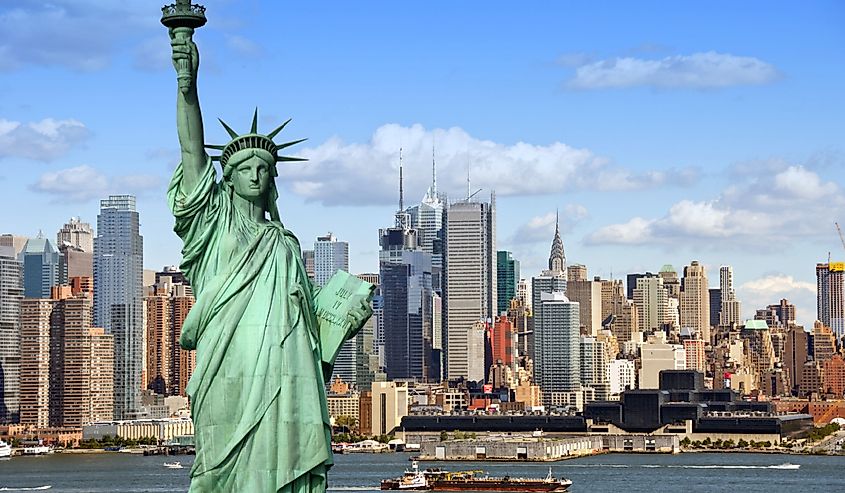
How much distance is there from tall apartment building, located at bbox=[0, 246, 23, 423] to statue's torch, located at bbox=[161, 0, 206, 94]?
123 meters

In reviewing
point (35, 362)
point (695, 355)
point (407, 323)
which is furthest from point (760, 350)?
point (35, 362)

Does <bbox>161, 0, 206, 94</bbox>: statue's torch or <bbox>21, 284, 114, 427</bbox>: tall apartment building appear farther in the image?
<bbox>21, 284, 114, 427</bbox>: tall apartment building

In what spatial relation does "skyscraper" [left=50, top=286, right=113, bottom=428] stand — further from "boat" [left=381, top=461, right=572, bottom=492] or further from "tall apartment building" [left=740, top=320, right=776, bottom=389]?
"tall apartment building" [left=740, top=320, right=776, bottom=389]

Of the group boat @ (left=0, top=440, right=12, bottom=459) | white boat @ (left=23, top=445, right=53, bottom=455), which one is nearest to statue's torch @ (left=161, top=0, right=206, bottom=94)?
boat @ (left=0, top=440, right=12, bottom=459)

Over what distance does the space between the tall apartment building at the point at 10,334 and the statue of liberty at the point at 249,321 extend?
123 m

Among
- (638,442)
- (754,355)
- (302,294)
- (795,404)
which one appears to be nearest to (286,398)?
(302,294)

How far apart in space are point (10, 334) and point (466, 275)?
196 feet

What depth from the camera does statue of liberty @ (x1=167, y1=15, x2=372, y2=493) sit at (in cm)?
1226

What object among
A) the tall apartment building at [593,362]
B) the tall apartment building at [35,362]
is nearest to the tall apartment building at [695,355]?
the tall apartment building at [593,362]

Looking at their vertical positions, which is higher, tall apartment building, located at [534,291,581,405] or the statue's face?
tall apartment building, located at [534,291,581,405]

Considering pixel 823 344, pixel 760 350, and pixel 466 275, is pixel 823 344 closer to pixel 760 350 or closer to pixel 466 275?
pixel 760 350

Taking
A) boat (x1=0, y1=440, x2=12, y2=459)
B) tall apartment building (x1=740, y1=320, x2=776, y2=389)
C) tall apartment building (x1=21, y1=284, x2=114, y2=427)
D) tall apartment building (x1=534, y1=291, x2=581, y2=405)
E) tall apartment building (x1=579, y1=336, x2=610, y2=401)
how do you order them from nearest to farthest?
boat (x1=0, y1=440, x2=12, y2=459) → tall apartment building (x1=21, y1=284, x2=114, y2=427) → tall apartment building (x1=579, y1=336, x2=610, y2=401) → tall apartment building (x1=534, y1=291, x2=581, y2=405) → tall apartment building (x1=740, y1=320, x2=776, y2=389)

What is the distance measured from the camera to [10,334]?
453 ft

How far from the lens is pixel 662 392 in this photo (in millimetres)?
128125
